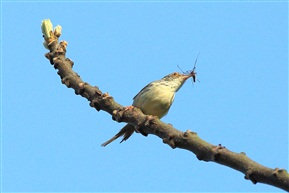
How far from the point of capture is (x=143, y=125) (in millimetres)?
5223

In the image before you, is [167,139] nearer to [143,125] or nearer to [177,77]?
[143,125]

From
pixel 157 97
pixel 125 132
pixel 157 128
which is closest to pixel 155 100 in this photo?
pixel 157 97

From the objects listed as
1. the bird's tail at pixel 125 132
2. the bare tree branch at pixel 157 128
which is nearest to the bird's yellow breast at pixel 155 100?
the bird's tail at pixel 125 132

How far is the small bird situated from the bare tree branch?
1834 millimetres

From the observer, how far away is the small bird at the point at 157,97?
8016 mm

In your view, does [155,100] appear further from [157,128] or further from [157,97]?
[157,128]

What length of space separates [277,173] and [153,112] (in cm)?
440

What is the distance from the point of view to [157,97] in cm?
817

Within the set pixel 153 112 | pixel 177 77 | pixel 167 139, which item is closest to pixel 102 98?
pixel 167 139

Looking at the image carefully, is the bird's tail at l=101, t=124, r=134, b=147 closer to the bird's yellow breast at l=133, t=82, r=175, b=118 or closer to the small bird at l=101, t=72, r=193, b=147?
the small bird at l=101, t=72, r=193, b=147

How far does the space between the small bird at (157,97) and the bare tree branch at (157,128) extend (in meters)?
1.83

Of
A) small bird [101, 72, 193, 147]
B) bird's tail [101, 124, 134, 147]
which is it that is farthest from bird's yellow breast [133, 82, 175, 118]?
bird's tail [101, 124, 134, 147]

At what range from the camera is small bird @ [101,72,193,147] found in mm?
8016

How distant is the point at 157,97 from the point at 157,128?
3.20 m
